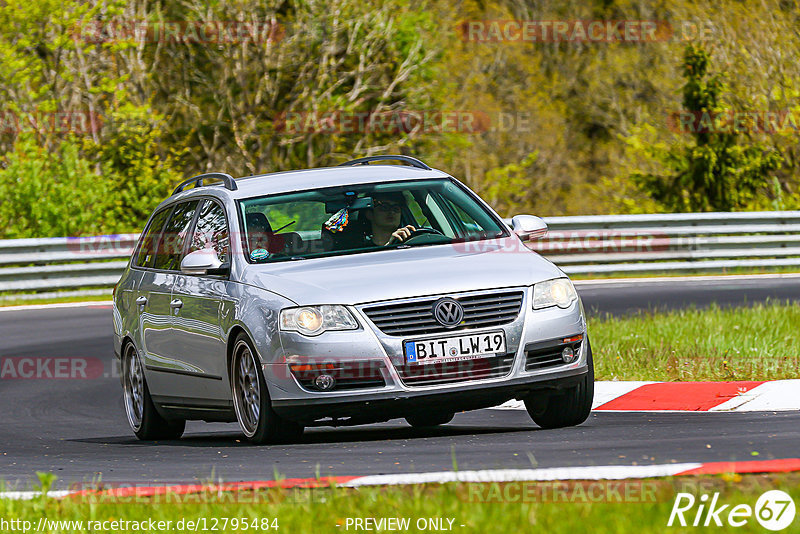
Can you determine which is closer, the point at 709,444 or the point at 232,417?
the point at 709,444

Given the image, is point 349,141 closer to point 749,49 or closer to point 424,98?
point 424,98

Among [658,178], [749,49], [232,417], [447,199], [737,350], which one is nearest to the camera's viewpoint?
[232,417]

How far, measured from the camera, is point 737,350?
11492mm

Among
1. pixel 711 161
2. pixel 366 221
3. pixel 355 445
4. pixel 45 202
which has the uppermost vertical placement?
pixel 366 221

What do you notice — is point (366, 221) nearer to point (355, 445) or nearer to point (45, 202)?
point (355, 445)

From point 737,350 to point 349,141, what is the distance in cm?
2478

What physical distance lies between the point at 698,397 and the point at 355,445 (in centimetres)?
273

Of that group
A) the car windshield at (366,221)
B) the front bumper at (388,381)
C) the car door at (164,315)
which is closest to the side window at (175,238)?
the car door at (164,315)

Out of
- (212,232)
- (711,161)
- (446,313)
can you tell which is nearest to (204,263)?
(212,232)

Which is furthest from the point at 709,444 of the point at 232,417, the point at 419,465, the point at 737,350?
the point at 737,350

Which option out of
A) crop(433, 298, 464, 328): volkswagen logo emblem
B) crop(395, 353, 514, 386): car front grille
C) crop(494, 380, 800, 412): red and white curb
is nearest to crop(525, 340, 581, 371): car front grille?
crop(395, 353, 514, 386): car front grille

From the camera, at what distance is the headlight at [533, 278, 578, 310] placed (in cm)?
833

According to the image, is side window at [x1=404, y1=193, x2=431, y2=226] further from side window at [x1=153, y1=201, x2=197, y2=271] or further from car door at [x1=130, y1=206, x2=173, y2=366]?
car door at [x1=130, y1=206, x2=173, y2=366]

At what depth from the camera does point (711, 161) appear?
28.4 m
